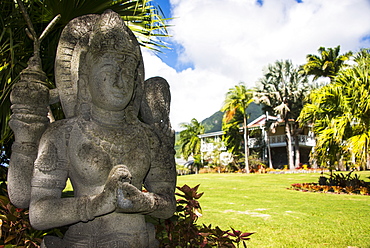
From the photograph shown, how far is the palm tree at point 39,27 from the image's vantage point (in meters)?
3.42

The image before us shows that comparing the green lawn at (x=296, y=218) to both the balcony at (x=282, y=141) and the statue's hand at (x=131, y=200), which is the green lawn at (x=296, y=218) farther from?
the balcony at (x=282, y=141)

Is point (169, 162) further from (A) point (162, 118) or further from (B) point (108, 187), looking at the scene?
(B) point (108, 187)

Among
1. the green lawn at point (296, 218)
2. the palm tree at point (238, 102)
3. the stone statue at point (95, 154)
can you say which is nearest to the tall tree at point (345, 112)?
the green lawn at point (296, 218)

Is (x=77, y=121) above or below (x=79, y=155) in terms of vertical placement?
above

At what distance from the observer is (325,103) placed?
11039 mm

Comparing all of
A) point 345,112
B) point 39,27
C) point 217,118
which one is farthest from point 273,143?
point 217,118

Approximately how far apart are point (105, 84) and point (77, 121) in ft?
0.99

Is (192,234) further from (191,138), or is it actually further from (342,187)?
(191,138)

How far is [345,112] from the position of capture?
10320 mm

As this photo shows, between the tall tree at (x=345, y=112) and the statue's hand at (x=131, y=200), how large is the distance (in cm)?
872

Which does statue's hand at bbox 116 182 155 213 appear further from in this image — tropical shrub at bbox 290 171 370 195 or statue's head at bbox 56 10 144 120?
tropical shrub at bbox 290 171 370 195

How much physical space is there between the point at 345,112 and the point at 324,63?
1542cm

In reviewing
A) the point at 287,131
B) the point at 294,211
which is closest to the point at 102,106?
the point at 294,211

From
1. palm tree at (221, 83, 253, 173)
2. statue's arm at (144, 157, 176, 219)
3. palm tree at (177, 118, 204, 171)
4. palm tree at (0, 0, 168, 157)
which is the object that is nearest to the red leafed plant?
statue's arm at (144, 157, 176, 219)
